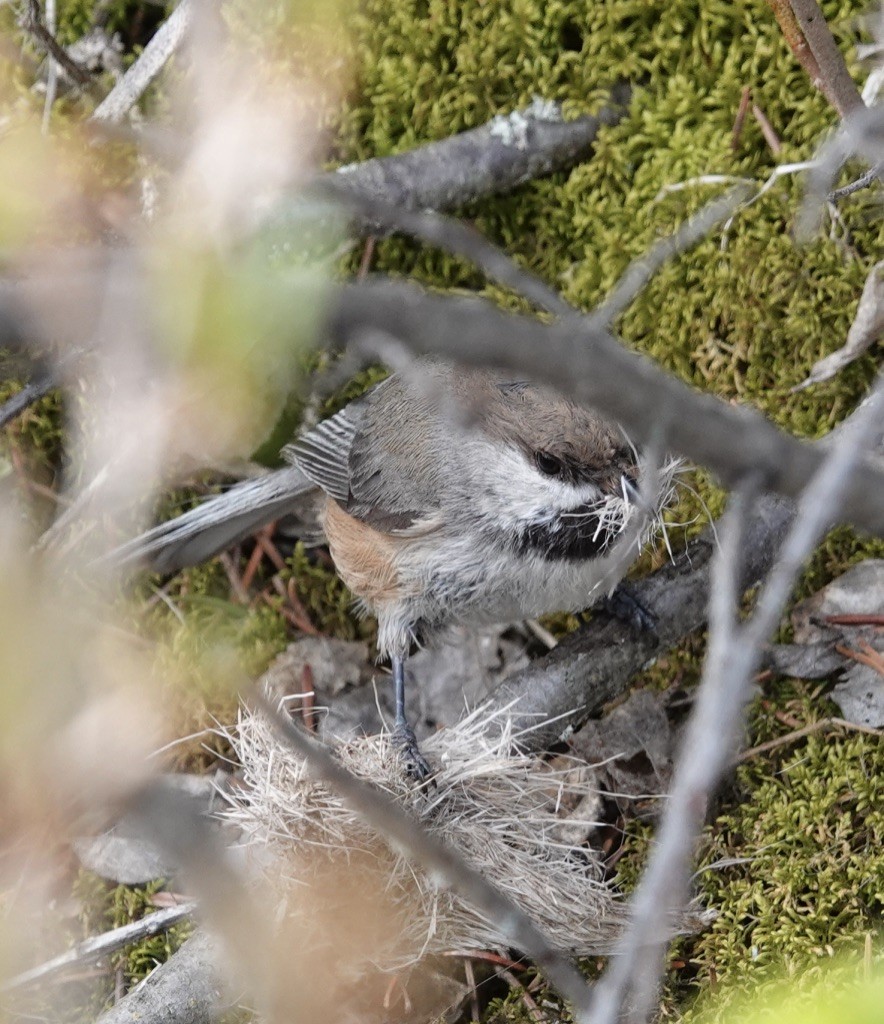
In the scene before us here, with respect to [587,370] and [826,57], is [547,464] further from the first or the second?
[587,370]

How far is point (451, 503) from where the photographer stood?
3.39 meters

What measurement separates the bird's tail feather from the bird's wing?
220 millimetres

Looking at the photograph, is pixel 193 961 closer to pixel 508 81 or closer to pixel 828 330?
pixel 828 330

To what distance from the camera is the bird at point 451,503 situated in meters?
3.09

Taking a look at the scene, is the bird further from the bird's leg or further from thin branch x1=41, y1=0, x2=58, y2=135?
thin branch x1=41, y1=0, x2=58, y2=135

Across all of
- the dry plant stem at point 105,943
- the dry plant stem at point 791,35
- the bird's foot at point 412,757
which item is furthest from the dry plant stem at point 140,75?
the dry plant stem at point 105,943

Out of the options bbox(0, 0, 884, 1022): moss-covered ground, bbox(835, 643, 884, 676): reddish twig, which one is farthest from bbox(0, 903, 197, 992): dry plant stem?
bbox(835, 643, 884, 676): reddish twig

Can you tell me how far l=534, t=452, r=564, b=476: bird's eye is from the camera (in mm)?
3100

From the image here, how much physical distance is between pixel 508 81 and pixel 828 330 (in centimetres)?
145

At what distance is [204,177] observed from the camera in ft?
7.40

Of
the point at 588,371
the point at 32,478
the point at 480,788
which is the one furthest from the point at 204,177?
the point at 32,478

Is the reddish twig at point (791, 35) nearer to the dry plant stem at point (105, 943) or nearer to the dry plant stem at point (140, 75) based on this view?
the dry plant stem at point (140, 75)

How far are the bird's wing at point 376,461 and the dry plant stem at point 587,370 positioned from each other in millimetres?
2128

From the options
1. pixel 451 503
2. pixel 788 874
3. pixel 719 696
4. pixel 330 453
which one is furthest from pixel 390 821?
pixel 330 453
